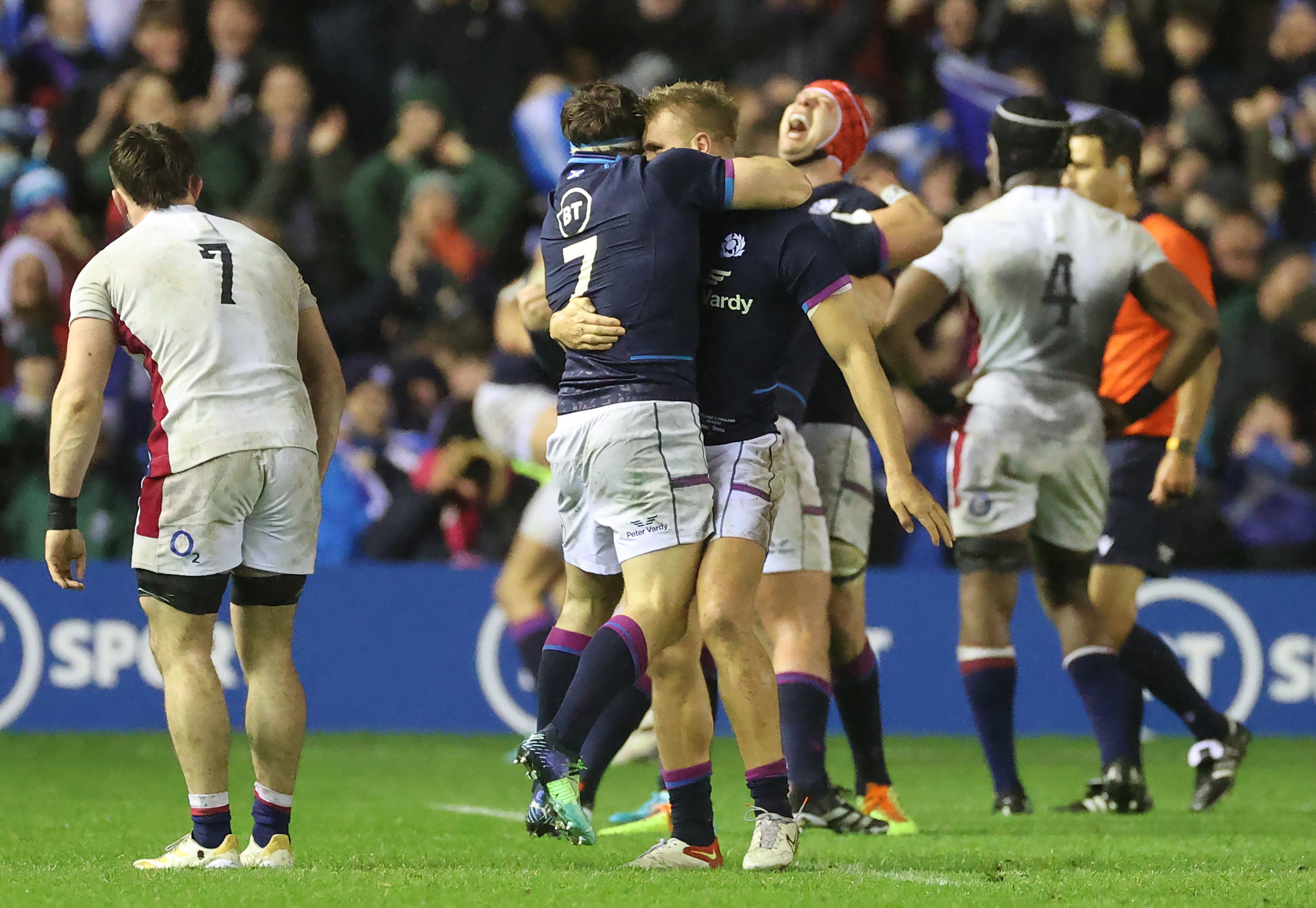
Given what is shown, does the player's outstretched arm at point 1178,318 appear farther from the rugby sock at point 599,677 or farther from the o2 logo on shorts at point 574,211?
the rugby sock at point 599,677

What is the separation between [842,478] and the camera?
21.5 ft

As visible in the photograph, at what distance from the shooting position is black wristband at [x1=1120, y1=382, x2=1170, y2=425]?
716cm

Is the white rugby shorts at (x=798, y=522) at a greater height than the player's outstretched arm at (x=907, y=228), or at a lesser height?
lesser

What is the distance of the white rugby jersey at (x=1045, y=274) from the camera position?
6.91 metres

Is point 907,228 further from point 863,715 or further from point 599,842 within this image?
point 599,842

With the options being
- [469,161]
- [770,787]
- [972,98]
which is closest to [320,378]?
[770,787]

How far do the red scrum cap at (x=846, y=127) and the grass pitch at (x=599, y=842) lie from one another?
7.65 ft

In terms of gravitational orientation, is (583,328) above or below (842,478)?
above

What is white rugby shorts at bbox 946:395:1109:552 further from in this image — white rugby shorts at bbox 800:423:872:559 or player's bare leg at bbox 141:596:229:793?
player's bare leg at bbox 141:596:229:793

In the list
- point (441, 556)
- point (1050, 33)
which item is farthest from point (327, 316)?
point (1050, 33)

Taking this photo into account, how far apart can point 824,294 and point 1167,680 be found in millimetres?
3340

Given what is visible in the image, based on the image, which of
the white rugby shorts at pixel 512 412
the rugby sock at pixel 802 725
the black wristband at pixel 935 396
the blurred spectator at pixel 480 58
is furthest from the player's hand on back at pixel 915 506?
the blurred spectator at pixel 480 58

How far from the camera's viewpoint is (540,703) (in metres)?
5.30

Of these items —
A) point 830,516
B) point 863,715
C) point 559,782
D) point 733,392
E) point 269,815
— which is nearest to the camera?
point 559,782
